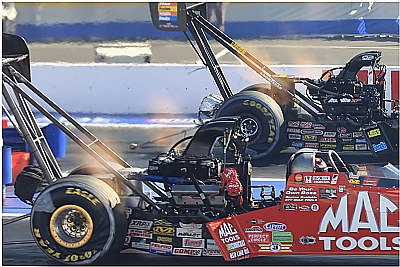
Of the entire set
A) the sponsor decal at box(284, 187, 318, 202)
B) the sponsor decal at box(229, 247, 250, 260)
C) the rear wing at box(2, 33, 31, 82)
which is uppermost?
the rear wing at box(2, 33, 31, 82)

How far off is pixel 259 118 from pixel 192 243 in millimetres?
5012

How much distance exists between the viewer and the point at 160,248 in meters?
7.21

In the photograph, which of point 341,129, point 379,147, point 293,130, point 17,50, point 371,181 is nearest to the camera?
point 371,181

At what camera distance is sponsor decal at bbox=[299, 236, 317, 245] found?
689 centimetres

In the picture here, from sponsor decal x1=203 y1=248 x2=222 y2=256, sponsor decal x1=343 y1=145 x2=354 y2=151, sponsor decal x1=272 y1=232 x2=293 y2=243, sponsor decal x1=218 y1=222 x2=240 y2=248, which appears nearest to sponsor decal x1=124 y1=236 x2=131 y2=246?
sponsor decal x1=203 y1=248 x2=222 y2=256

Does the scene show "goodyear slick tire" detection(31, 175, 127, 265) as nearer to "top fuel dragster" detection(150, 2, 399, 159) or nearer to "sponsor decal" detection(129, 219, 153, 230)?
"sponsor decal" detection(129, 219, 153, 230)

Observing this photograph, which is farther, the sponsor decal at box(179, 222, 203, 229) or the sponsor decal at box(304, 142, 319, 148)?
the sponsor decal at box(304, 142, 319, 148)

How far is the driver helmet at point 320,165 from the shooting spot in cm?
732

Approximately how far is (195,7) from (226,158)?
5361 millimetres

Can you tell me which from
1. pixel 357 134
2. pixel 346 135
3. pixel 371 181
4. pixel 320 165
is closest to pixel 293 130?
pixel 346 135

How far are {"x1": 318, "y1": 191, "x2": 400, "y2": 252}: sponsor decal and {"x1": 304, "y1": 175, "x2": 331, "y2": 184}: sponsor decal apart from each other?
0.23 meters

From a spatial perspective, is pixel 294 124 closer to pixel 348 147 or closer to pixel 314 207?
pixel 348 147

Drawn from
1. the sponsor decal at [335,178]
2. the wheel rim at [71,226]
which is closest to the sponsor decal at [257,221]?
the sponsor decal at [335,178]

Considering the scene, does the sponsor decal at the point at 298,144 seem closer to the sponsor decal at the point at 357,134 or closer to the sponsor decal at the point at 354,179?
the sponsor decal at the point at 357,134
